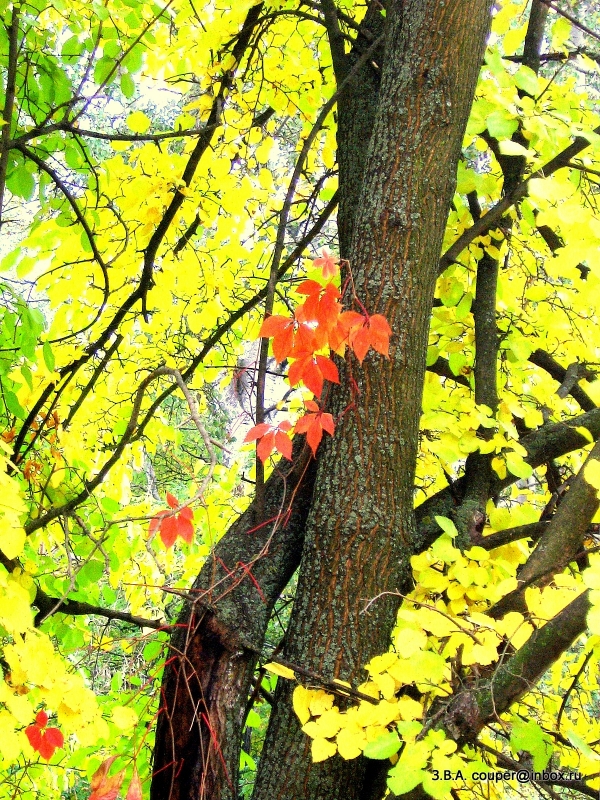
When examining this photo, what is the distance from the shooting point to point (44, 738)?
1.44 meters

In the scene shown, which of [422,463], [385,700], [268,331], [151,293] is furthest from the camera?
[422,463]

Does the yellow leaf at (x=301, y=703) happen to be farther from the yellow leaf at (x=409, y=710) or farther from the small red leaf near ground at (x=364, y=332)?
the small red leaf near ground at (x=364, y=332)

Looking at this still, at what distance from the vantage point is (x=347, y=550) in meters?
1.57

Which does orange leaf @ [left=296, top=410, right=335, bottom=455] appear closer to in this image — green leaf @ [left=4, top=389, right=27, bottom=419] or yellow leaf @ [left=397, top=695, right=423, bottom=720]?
yellow leaf @ [left=397, top=695, right=423, bottom=720]

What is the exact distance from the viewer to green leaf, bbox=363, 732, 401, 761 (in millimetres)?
1157

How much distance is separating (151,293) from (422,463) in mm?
1075

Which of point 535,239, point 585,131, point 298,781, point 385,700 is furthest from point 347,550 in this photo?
point 535,239

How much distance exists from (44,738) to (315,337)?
100cm

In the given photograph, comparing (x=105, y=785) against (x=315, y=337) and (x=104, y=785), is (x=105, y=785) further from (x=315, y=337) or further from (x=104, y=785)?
(x=315, y=337)

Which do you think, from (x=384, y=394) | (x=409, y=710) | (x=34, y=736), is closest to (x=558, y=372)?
(x=384, y=394)

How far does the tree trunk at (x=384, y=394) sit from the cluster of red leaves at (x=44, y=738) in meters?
0.43

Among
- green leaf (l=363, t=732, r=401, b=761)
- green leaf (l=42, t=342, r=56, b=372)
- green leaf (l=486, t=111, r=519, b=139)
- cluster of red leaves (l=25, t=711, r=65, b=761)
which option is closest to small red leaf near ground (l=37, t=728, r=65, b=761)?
cluster of red leaves (l=25, t=711, r=65, b=761)

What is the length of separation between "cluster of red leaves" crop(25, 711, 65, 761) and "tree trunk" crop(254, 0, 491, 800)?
43 centimetres

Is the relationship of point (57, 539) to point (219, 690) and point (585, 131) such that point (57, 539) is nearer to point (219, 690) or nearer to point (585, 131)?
point (219, 690)
